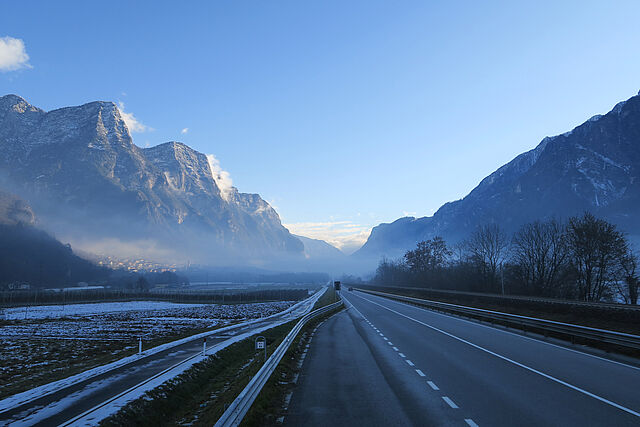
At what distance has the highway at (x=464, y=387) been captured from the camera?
782 cm

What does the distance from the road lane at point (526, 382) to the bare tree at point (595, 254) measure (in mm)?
35800

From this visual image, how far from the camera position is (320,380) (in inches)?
464

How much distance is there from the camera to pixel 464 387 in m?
10.2

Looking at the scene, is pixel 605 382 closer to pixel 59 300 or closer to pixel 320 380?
pixel 320 380

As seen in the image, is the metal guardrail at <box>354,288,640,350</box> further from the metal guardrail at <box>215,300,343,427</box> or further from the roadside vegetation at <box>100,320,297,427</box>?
the roadside vegetation at <box>100,320,297,427</box>

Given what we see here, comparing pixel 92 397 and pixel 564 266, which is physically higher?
pixel 564 266

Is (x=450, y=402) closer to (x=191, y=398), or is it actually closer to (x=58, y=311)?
(x=191, y=398)

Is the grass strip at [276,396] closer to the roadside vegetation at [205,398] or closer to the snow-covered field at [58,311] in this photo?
the roadside vegetation at [205,398]

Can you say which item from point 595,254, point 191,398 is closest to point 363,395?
point 191,398

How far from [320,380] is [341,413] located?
3586 millimetres

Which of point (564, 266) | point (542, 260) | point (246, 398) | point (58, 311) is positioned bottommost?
point (58, 311)

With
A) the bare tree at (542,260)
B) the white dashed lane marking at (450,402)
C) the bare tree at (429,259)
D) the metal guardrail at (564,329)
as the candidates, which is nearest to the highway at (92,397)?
the white dashed lane marking at (450,402)

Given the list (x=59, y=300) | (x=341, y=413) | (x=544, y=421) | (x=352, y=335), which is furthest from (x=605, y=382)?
(x=59, y=300)

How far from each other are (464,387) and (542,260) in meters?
56.4
